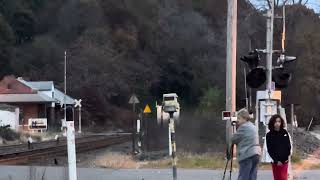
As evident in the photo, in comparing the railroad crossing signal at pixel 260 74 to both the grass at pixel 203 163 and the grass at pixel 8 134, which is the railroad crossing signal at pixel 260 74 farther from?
the grass at pixel 8 134

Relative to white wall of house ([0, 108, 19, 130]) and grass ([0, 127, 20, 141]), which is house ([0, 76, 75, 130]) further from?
grass ([0, 127, 20, 141])

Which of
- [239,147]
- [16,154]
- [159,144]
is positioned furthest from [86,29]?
[239,147]

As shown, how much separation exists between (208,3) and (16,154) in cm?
6725

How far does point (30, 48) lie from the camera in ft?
328

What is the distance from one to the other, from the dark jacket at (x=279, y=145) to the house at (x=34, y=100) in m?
61.1

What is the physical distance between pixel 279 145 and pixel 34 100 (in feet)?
216

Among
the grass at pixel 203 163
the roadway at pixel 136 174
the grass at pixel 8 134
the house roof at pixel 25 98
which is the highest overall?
the roadway at pixel 136 174

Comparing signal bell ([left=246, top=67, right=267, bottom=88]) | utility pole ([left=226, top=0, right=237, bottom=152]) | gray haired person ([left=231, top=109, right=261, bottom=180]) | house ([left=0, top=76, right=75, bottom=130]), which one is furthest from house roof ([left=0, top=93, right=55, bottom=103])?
gray haired person ([left=231, top=109, right=261, bottom=180])

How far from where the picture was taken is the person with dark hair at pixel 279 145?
43.8 ft

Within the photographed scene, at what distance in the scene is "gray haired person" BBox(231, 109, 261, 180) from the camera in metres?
12.8

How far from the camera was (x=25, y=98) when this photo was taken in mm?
77375

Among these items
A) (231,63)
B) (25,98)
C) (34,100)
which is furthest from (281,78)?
(25,98)

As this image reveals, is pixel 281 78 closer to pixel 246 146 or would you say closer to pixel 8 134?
pixel 246 146

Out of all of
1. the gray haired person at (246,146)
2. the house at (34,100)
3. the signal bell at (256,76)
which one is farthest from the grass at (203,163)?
the house at (34,100)
